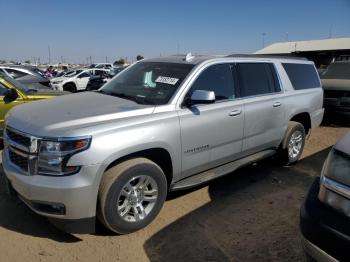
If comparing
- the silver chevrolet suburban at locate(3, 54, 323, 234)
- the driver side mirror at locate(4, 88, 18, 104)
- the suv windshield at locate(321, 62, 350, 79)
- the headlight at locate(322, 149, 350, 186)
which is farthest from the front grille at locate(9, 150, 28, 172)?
the suv windshield at locate(321, 62, 350, 79)

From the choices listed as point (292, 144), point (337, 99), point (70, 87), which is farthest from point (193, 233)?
point (70, 87)

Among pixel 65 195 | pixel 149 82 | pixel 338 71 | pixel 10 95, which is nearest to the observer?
pixel 65 195

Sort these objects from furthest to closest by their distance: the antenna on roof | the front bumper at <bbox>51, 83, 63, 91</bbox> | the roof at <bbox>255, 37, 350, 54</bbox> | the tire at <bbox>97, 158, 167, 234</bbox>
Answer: the roof at <bbox>255, 37, 350, 54</bbox> → the front bumper at <bbox>51, 83, 63, 91</bbox> → the antenna on roof → the tire at <bbox>97, 158, 167, 234</bbox>

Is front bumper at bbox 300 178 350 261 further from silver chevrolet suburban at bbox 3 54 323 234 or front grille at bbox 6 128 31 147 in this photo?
front grille at bbox 6 128 31 147

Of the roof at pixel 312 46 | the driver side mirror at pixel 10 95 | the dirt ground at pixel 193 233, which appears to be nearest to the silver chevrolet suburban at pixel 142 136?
the dirt ground at pixel 193 233

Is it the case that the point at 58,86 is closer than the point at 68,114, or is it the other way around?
the point at 68,114

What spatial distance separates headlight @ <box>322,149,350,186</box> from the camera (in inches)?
92.0

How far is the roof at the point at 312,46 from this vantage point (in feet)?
146

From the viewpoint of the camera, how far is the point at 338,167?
2404 millimetres

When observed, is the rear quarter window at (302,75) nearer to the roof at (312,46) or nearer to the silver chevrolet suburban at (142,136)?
the silver chevrolet suburban at (142,136)

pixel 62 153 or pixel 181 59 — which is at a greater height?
pixel 181 59

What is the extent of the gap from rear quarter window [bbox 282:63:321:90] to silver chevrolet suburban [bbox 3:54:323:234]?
1.01ft

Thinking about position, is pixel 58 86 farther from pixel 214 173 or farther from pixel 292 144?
pixel 214 173

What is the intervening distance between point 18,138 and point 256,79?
3.24 metres
